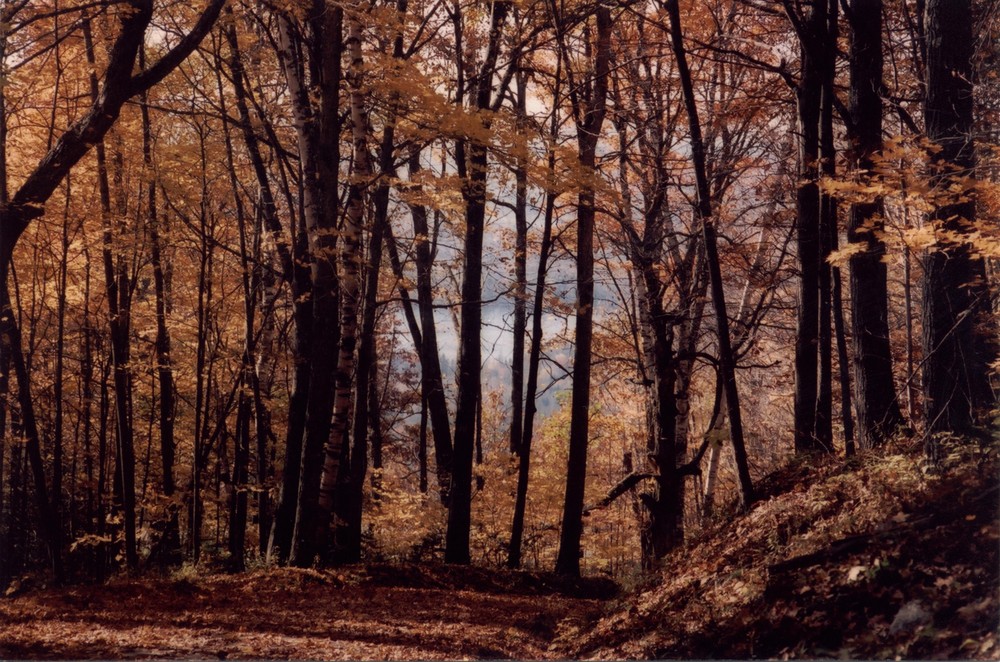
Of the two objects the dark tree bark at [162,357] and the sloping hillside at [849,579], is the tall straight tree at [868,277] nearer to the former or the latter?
the sloping hillside at [849,579]

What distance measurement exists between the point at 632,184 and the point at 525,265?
3376 millimetres

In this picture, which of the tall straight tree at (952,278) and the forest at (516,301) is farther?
the tall straight tree at (952,278)

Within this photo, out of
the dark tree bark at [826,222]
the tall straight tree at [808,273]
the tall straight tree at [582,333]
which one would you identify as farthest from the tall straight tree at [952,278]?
the tall straight tree at [582,333]

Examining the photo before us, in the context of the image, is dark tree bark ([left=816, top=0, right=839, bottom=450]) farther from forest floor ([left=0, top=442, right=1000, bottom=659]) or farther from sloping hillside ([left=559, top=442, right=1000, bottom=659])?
sloping hillside ([left=559, top=442, right=1000, bottom=659])

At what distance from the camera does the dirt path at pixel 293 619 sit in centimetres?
609

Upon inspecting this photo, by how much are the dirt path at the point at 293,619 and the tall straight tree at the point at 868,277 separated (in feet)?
12.7

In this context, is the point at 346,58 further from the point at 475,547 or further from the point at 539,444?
the point at 539,444

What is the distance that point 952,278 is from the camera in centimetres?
581

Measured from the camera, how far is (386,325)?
20.9 m

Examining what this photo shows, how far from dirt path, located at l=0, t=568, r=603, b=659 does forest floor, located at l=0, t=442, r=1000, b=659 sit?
3cm

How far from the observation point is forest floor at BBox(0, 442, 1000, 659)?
14.4 feet

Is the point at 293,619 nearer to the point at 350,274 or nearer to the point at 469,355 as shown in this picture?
the point at 350,274

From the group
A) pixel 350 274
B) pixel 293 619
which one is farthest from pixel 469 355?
pixel 293 619

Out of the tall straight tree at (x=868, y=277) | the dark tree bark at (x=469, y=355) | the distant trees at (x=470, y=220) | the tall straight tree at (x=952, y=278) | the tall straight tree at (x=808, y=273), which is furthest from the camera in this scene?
the dark tree bark at (x=469, y=355)
